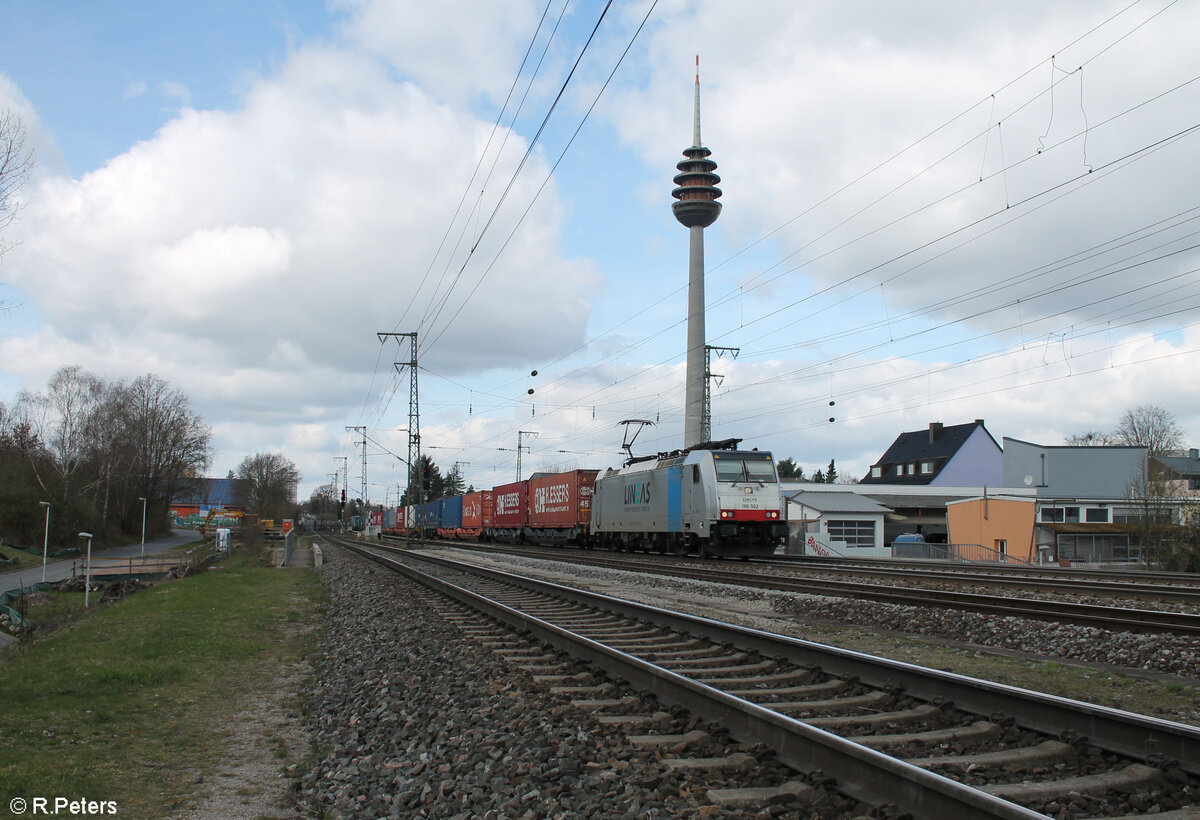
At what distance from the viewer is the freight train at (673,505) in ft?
78.0

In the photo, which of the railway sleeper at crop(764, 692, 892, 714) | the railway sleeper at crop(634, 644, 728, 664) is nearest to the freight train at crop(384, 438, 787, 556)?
the railway sleeper at crop(634, 644, 728, 664)

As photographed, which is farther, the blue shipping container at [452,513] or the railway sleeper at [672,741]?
the blue shipping container at [452,513]

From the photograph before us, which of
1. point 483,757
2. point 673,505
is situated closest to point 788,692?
point 483,757

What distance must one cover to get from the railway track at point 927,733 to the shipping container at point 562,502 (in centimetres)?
2919

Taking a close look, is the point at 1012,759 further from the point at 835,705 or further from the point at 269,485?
the point at 269,485

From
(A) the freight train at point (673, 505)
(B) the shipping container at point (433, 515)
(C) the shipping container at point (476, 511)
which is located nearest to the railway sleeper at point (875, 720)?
(A) the freight train at point (673, 505)

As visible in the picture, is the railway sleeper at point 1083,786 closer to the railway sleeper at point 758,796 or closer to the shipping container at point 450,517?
the railway sleeper at point 758,796

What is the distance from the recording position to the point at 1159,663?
7.82m

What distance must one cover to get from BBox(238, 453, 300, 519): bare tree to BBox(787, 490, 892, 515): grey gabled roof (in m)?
67.9

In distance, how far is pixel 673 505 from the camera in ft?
86.1

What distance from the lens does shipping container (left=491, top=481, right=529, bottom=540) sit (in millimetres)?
45500

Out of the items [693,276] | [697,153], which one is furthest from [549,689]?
[697,153]

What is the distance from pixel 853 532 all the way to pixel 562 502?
17.1 metres

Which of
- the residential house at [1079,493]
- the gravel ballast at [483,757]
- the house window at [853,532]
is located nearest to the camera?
the gravel ballast at [483,757]
